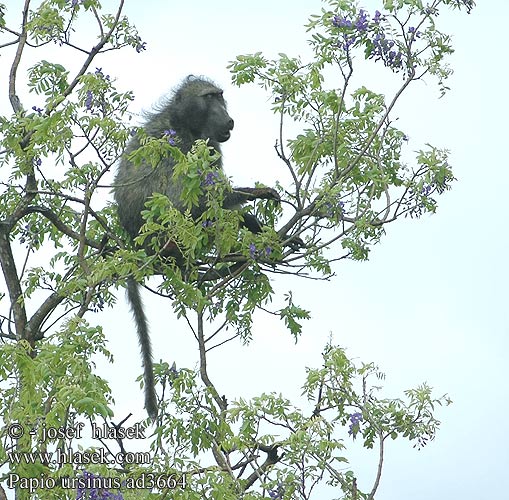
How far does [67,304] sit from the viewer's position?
10.3m

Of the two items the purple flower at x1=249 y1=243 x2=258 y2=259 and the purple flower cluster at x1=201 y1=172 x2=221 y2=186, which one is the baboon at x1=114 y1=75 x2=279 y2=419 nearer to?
the purple flower at x1=249 y1=243 x2=258 y2=259

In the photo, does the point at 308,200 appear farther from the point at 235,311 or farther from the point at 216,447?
the point at 216,447

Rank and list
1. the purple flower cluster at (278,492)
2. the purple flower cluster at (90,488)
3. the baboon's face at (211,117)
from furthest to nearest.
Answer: the baboon's face at (211,117), the purple flower cluster at (278,492), the purple flower cluster at (90,488)

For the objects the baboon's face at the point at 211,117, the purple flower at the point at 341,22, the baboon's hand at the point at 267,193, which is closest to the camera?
the purple flower at the point at 341,22

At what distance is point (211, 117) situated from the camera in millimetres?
11211

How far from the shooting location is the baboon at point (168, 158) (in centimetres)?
1064

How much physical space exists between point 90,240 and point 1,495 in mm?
2818

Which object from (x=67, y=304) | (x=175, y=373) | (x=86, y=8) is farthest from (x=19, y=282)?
(x=86, y=8)

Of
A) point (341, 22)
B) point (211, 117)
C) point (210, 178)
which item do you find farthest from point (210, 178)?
point (211, 117)

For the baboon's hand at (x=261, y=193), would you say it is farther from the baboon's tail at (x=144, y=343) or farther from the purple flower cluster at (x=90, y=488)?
the purple flower cluster at (x=90, y=488)

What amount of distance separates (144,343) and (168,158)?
1.76 m

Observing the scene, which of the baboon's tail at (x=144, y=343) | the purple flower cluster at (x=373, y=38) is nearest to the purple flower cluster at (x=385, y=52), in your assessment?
the purple flower cluster at (x=373, y=38)

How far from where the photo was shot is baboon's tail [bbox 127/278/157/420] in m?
10.1

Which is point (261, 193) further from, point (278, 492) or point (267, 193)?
point (278, 492)
